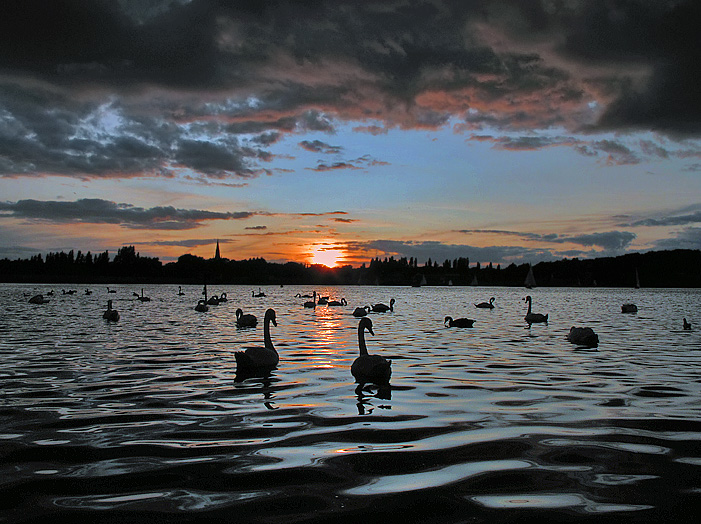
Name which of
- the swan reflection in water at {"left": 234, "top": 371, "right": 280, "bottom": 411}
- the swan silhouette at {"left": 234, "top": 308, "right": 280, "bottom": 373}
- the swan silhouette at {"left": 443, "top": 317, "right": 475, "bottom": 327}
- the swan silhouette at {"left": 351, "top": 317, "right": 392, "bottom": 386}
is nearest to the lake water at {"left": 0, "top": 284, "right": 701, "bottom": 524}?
the swan reflection in water at {"left": 234, "top": 371, "right": 280, "bottom": 411}

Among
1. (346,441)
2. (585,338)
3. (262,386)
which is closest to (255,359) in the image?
(262,386)

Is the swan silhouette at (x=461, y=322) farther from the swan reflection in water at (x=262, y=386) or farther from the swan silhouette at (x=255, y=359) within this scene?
the swan reflection in water at (x=262, y=386)

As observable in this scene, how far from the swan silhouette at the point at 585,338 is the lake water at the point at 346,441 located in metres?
4.40

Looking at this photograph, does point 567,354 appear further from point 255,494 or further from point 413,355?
point 255,494

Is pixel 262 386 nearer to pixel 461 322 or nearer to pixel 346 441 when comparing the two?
pixel 346 441

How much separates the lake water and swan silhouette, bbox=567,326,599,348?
4.40m

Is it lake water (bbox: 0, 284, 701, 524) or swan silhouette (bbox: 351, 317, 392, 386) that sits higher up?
swan silhouette (bbox: 351, 317, 392, 386)

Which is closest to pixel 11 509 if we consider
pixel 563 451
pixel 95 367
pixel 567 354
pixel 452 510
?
pixel 452 510

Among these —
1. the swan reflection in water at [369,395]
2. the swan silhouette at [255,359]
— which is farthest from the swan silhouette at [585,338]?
the swan silhouette at [255,359]

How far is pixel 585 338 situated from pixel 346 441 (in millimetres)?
16487

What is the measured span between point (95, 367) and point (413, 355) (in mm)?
9764

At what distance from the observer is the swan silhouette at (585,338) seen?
70.3 feet

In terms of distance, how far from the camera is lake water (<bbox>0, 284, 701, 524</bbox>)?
5723mm

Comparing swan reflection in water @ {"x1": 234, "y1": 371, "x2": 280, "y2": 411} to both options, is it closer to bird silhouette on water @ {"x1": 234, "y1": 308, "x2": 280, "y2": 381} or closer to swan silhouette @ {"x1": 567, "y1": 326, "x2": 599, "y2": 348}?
bird silhouette on water @ {"x1": 234, "y1": 308, "x2": 280, "y2": 381}
